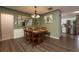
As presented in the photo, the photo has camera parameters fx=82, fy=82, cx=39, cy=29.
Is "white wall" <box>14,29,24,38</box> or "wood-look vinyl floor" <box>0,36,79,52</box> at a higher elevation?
"white wall" <box>14,29,24,38</box>

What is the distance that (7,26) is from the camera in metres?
5.22

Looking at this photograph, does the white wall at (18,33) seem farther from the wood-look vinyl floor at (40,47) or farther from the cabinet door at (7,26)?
the wood-look vinyl floor at (40,47)

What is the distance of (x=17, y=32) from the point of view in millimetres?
5484

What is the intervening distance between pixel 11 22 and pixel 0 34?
1.05 m

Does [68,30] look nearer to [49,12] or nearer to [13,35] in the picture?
[49,12]

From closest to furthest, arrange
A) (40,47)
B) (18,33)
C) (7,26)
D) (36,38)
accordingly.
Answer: (40,47) < (36,38) < (7,26) < (18,33)

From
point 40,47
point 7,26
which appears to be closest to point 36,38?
point 40,47

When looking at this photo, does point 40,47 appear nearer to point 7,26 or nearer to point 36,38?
point 36,38

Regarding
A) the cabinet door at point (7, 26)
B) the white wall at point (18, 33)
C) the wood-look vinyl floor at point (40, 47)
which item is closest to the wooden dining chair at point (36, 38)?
the wood-look vinyl floor at point (40, 47)

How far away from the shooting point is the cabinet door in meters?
4.93

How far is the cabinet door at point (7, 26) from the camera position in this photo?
4926mm

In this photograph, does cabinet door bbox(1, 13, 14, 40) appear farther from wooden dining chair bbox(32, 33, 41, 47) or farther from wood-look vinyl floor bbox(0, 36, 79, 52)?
wooden dining chair bbox(32, 33, 41, 47)

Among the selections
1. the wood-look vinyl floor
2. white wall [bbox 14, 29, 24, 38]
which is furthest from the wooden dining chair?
white wall [bbox 14, 29, 24, 38]
